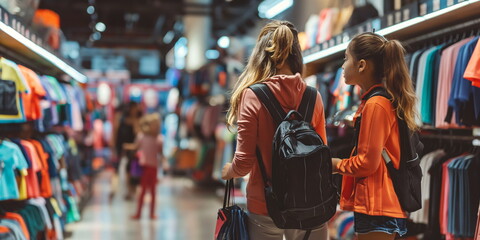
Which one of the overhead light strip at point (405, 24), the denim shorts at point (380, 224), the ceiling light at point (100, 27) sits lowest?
the denim shorts at point (380, 224)

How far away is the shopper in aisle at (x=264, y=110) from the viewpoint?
2.52m

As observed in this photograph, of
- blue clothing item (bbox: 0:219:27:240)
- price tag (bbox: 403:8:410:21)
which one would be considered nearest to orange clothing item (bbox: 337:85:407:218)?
price tag (bbox: 403:8:410:21)

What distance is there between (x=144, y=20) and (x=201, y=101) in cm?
1080

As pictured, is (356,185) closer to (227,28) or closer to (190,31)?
(190,31)

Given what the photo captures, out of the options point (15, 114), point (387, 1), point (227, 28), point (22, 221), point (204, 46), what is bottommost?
point (22, 221)

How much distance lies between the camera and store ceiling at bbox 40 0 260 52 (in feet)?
49.6

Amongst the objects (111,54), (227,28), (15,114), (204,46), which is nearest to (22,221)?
(15,114)

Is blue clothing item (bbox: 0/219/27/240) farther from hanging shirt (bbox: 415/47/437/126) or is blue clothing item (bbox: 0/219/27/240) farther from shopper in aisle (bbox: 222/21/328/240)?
hanging shirt (bbox: 415/47/437/126)

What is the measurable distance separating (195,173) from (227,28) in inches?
379

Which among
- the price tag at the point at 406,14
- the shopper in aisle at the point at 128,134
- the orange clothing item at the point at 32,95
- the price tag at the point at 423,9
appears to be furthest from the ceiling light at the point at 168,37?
the price tag at the point at 423,9

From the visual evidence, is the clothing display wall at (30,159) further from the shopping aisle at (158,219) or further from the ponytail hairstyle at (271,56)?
the ponytail hairstyle at (271,56)

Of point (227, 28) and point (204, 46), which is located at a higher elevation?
point (227, 28)

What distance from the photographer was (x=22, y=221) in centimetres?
446

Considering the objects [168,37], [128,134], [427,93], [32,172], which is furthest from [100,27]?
[427,93]
